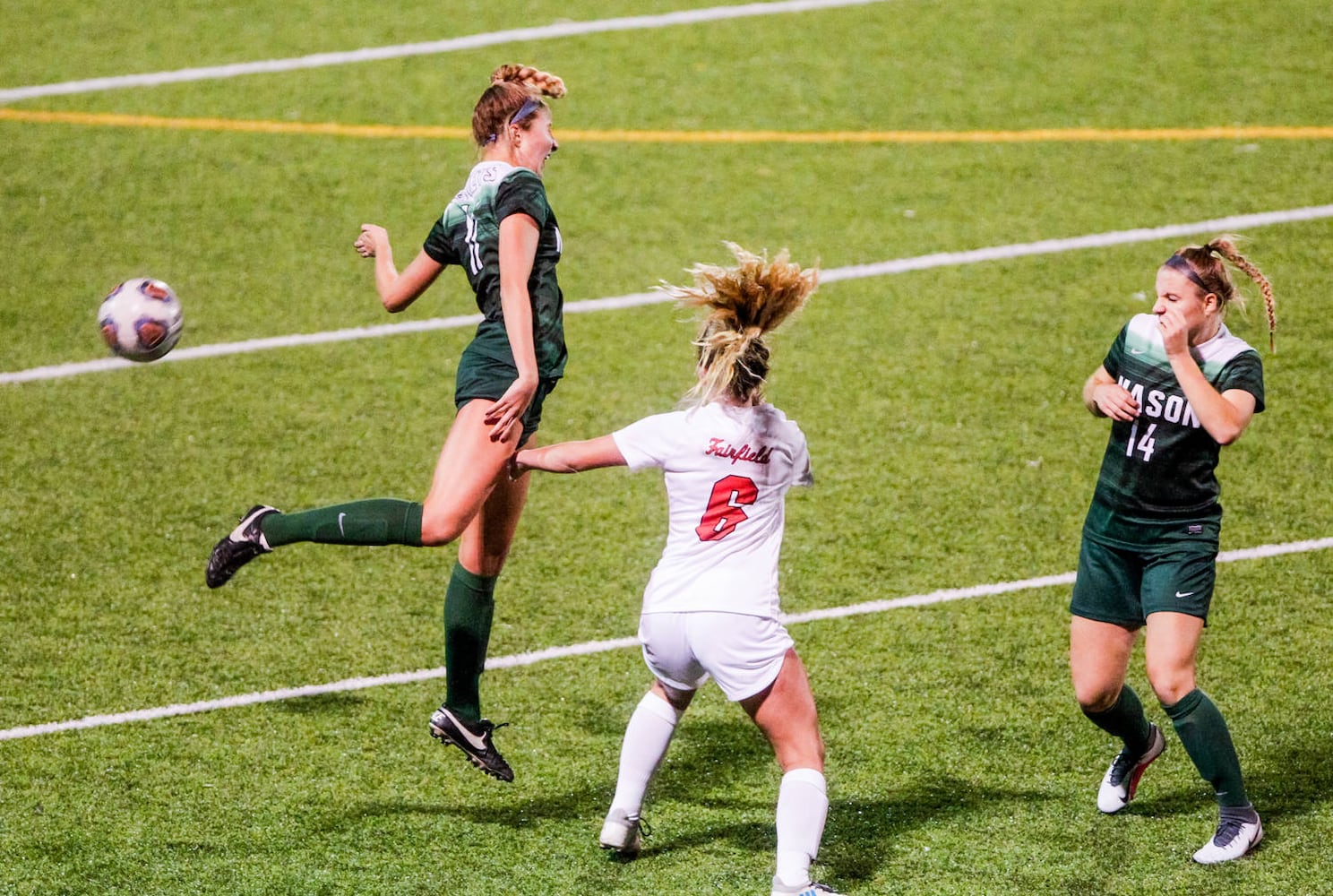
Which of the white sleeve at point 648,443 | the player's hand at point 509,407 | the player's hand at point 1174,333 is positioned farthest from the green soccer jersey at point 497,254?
the player's hand at point 1174,333

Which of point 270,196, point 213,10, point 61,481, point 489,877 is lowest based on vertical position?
point 489,877

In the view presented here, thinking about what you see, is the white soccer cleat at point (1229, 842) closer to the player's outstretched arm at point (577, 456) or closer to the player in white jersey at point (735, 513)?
the player in white jersey at point (735, 513)

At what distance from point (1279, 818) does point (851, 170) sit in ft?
22.3

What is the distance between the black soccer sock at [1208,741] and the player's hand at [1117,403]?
962 mm

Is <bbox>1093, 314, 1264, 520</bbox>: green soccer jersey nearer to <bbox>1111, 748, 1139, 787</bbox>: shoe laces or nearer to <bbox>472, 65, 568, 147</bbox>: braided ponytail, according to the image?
<bbox>1111, 748, 1139, 787</bbox>: shoe laces

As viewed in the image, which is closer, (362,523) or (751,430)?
(751,430)

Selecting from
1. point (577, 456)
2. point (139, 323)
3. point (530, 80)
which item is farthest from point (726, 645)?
point (139, 323)

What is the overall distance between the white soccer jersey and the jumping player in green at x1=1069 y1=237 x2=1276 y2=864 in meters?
1.25

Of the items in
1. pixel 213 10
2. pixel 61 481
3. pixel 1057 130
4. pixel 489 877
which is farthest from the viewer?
pixel 213 10

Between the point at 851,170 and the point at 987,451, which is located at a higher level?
the point at 851,170

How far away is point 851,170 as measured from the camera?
11531 mm

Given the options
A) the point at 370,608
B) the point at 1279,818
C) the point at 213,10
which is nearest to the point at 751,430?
the point at 1279,818

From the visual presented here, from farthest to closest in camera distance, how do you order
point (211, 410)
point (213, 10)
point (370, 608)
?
point (213, 10)
point (211, 410)
point (370, 608)

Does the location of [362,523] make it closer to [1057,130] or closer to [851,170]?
[851,170]
